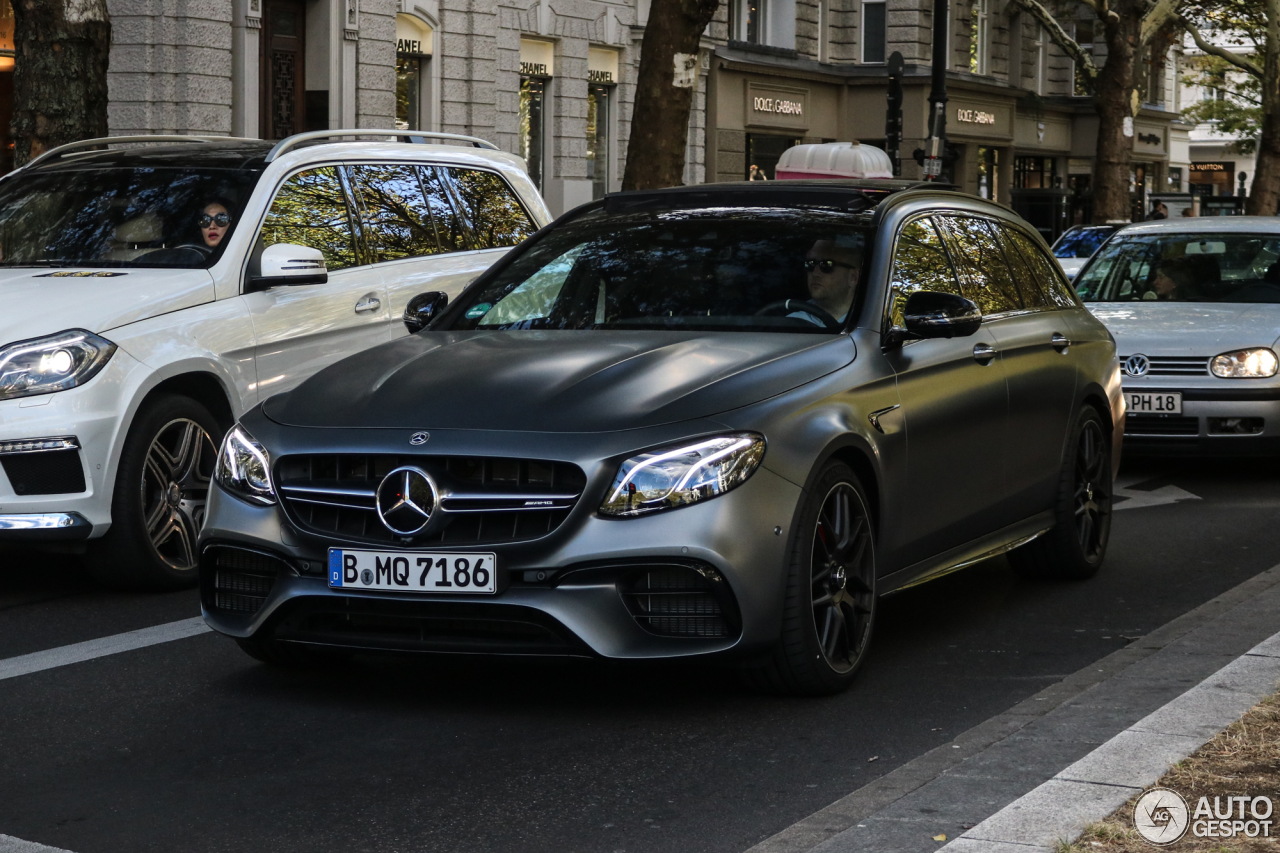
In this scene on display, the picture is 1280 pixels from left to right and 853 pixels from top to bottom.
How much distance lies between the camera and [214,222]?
27.0 feet

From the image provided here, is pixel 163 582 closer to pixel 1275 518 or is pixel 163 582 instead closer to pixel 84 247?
pixel 84 247

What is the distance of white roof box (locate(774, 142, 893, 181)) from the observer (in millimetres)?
29047

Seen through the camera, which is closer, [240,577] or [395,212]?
[240,577]

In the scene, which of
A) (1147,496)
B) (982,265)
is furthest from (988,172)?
(982,265)

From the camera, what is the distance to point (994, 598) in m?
7.70

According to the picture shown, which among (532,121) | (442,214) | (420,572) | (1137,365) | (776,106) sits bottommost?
(420,572)

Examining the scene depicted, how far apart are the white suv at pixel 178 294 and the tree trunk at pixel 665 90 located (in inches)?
269

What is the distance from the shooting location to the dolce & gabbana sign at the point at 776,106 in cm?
3822

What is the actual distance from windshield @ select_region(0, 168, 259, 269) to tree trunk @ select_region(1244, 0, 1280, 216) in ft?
115

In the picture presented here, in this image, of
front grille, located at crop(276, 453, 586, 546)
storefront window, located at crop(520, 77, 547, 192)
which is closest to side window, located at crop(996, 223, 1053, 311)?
front grille, located at crop(276, 453, 586, 546)

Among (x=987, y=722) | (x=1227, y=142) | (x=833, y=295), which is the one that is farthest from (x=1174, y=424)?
(x=1227, y=142)

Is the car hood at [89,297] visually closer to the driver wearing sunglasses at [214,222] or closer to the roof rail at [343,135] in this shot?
the driver wearing sunglasses at [214,222]

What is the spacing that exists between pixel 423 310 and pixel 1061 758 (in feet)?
9.99

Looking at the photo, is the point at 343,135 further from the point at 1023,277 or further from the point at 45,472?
the point at 1023,277
